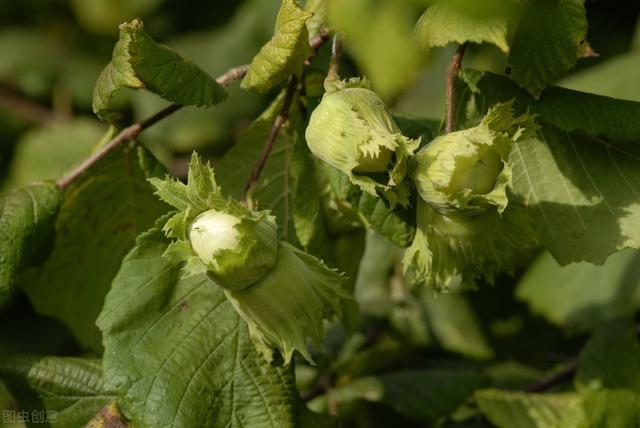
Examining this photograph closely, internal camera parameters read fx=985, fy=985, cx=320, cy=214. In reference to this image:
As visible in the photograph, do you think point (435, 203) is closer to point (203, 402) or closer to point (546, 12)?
point (546, 12)

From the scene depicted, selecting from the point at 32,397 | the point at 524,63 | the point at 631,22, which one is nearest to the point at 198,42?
the point at 631,22

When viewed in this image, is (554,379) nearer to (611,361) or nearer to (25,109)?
(611,361)

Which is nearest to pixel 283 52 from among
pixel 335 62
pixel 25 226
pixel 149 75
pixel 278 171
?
pixel 335 62

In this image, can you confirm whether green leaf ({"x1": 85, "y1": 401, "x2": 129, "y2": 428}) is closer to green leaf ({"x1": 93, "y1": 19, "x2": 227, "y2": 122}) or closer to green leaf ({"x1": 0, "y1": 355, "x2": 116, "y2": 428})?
green leaf ({"x1": 0, "y1": 355, "x2": 116, "y2": 428})

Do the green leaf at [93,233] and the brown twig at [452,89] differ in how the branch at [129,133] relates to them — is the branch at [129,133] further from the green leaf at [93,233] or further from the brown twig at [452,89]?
the brown twig at [452,89]

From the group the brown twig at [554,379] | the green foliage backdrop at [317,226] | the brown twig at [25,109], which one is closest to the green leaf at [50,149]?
the brown twig at [25,109]

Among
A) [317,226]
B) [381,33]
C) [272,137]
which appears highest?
[381,33]
